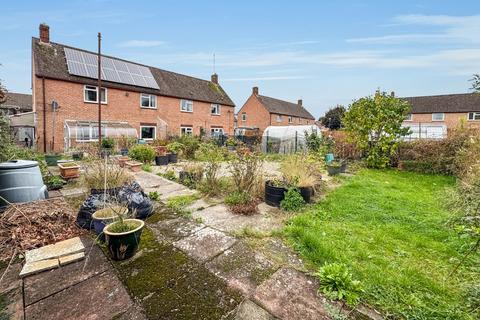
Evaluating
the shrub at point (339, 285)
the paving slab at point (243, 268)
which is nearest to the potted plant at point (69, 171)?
the paving slab at point (243, 268)

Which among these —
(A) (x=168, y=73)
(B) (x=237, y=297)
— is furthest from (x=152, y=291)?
(A) (x=168, y=73)

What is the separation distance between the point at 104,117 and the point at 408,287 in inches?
719

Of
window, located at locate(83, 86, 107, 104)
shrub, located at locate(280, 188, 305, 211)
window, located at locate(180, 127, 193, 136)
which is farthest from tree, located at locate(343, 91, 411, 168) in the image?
window, located at locate(83, 86, 107, 104)

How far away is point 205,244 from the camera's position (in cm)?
336

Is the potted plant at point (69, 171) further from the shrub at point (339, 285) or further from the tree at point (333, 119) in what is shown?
the tree at point (333, 119)

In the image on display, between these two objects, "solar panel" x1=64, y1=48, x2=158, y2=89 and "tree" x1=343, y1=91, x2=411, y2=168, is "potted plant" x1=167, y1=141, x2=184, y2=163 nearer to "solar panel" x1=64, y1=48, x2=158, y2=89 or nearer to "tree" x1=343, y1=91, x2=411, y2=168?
"solar panel" x1=64, y1=48, x2=158, y2=89

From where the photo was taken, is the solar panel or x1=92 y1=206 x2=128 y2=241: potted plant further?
the solar panel

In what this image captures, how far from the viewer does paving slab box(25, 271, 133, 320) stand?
2018 millimetres

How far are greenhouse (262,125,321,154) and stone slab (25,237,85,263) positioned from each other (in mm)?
12332

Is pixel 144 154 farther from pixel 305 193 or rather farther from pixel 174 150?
pixel 305 193

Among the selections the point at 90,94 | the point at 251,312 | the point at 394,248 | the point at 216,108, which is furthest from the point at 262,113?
the point at 251,312

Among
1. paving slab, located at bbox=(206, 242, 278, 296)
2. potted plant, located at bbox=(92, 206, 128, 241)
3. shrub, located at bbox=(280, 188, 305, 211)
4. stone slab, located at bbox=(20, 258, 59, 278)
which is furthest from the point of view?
shrub, located at bbox=(280, 188, 305, 211)

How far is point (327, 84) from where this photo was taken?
19.5m

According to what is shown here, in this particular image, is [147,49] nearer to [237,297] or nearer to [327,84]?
[327,84]
